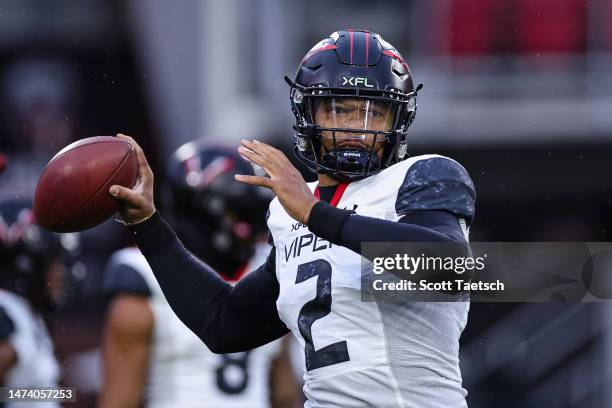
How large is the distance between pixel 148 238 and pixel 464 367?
6074 millimetres

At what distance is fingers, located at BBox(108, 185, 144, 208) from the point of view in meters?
3.18

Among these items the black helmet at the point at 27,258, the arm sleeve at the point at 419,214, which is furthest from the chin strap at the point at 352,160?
the black helmet at the point at 27,258

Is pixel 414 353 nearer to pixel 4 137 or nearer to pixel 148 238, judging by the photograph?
pixel 148 238

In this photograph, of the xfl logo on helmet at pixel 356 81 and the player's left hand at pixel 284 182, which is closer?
the player's left hand at pixel 284 182

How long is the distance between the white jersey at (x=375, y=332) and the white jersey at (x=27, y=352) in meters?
2.39

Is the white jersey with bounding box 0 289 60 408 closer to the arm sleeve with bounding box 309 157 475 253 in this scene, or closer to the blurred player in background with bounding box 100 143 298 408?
the blurred player in background with bounding box 100 143 298 408

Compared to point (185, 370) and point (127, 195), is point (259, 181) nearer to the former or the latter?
point (127, 195)

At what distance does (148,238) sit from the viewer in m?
3.30

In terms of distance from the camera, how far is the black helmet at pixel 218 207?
487 centimetres

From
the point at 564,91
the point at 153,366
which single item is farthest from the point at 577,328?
the point at 153,366

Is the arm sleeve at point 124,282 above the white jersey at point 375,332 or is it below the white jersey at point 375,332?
below

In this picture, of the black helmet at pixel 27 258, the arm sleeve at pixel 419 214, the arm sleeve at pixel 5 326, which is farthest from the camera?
the black helmet at pixel 27 258

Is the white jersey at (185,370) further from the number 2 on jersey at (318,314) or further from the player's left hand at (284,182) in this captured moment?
the player's left hand at (284,182)

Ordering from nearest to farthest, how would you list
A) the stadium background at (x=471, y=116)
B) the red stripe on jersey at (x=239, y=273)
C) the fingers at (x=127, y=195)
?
the fingers at (x=127, y=195) < the red stripe on jersey at (x=239, y=273) < the stadium background at (x=471, y=116)
